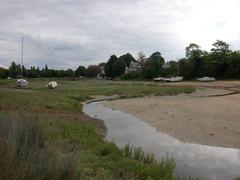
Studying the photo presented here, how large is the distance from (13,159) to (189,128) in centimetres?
1553

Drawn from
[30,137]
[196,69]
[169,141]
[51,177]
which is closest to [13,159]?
[51,177]

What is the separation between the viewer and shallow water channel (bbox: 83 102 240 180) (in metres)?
11.1

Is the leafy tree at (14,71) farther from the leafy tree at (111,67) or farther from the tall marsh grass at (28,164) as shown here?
the tall marsh grass at (28,164)

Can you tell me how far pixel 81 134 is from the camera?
15211mm

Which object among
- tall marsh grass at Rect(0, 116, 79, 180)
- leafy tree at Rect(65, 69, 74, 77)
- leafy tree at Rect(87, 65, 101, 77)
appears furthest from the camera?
leafy tree at Rect(87, 65, 101, 77)

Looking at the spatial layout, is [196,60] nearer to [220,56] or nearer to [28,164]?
[220,56]

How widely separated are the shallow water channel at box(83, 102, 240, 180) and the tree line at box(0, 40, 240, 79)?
2635 inches

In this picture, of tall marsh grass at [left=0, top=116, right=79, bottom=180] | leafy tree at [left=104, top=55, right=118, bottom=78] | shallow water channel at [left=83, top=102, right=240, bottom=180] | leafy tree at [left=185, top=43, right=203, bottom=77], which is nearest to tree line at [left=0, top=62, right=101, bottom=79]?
leafy tree at [left=104, top=55, right=118, bottom=78]

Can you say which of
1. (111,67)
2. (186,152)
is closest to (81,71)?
(111,67)

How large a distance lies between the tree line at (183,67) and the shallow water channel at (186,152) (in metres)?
66.9

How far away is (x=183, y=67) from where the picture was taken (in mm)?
97250

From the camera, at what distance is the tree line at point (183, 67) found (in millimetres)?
86812

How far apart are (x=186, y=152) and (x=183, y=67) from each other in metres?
84.8

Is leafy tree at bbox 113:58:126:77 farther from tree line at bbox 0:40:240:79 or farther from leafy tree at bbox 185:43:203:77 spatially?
leafy tree at bbox 185:43:203:77
